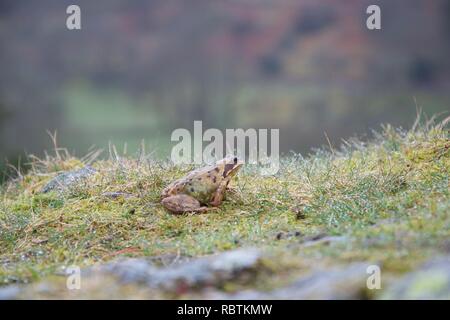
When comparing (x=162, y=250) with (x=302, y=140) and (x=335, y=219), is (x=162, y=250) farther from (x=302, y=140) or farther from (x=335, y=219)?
(x=302, y=140)

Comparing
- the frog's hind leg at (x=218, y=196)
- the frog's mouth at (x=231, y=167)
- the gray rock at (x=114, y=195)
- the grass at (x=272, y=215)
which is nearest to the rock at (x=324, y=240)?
the grass at (x=272, y=215)

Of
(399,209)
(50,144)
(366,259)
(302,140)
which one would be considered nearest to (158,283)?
(366,259)

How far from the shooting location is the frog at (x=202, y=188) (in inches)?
275

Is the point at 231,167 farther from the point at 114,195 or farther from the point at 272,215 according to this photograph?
the point at 114,195

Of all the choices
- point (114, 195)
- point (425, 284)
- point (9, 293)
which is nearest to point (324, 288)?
point (425, 284)

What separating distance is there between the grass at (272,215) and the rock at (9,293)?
0.24 meters

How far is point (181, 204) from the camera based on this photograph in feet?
22.8

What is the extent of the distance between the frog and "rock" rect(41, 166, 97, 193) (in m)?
1.52

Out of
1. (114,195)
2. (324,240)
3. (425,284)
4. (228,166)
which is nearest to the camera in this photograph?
(425,284)

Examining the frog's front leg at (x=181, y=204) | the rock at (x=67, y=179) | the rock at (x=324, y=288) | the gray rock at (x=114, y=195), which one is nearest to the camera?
the rock at (x=324, y=288)

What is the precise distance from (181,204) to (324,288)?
2720mm

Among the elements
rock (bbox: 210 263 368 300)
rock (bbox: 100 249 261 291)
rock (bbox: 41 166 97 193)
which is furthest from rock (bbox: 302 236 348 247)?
rock (bbox: 41 166 97 193)

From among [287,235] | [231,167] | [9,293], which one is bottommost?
[9,293]

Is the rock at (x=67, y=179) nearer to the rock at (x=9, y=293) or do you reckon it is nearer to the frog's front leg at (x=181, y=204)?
the frog's front leg at (x=181, y=204)
